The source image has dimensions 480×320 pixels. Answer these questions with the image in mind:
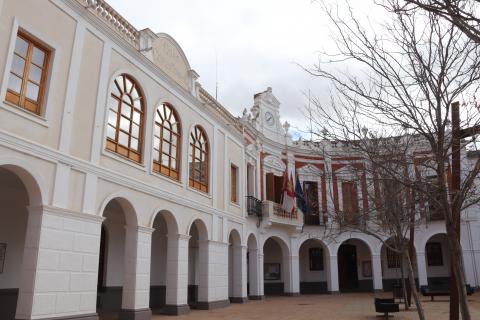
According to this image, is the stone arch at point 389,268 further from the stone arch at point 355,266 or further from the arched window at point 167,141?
the arched window at point 167,141

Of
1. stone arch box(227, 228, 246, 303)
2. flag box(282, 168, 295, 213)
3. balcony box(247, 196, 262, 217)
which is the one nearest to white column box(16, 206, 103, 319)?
stone arch box(227, 228, 246, 303)

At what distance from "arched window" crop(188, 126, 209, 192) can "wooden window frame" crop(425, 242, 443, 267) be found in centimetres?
1582

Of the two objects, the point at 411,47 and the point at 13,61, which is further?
the point at 13,61

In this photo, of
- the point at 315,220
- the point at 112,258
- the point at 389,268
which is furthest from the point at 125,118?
the point at 389,268

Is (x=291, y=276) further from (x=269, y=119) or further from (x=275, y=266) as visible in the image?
(x=269, y=119)

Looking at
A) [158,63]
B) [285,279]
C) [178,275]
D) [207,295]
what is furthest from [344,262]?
[158,63]

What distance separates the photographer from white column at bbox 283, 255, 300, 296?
74.1 ft

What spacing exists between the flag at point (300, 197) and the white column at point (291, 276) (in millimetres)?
2600

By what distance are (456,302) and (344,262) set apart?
20.9m

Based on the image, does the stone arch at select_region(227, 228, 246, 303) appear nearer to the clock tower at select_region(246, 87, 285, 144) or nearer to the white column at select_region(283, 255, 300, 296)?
the white column at select_region(283, 255, 300, 296)

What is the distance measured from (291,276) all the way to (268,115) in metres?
8.62

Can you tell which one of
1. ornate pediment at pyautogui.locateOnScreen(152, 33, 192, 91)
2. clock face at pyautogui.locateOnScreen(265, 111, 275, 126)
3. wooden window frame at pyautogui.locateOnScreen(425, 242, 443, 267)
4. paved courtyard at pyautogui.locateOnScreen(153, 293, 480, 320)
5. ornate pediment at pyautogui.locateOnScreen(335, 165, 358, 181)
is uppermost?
clock face at pyautogui.locateOnScreen(265, 111, 275, 126)

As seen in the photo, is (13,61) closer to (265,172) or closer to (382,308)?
(382,308)

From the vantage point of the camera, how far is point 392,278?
84.4 feet
